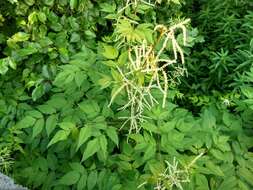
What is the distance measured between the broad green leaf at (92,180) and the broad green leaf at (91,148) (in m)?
0.18

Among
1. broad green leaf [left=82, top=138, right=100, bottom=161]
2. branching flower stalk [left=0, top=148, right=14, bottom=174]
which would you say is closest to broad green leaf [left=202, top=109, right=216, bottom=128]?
broad green leaf [left=82, top=138, right=100, bottom=161]

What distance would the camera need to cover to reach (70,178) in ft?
8.06

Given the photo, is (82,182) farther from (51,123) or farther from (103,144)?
(51,123)

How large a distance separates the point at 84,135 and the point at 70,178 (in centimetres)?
26

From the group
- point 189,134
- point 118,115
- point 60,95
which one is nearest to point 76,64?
point 60,95

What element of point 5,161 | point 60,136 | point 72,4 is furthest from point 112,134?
point 72,4

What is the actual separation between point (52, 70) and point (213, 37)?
1627 mm

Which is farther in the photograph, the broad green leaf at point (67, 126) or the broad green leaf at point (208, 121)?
the broad green leaf at point (208, 121)

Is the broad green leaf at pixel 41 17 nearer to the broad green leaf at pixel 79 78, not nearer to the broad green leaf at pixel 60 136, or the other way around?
the broad green leaf at pixel 79 78

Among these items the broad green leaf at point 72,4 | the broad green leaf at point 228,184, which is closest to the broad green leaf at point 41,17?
the broad green leaf at point 72,4

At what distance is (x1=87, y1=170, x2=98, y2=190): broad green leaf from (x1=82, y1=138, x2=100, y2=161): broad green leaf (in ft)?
0.60

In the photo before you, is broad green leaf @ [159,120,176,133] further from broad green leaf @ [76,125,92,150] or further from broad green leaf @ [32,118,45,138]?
broad green leaf @ [32,118,45,138]

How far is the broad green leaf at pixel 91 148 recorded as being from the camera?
7.58 feet

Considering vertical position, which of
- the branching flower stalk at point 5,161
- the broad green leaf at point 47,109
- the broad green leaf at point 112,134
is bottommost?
the branching flower stalk at point 5,161
